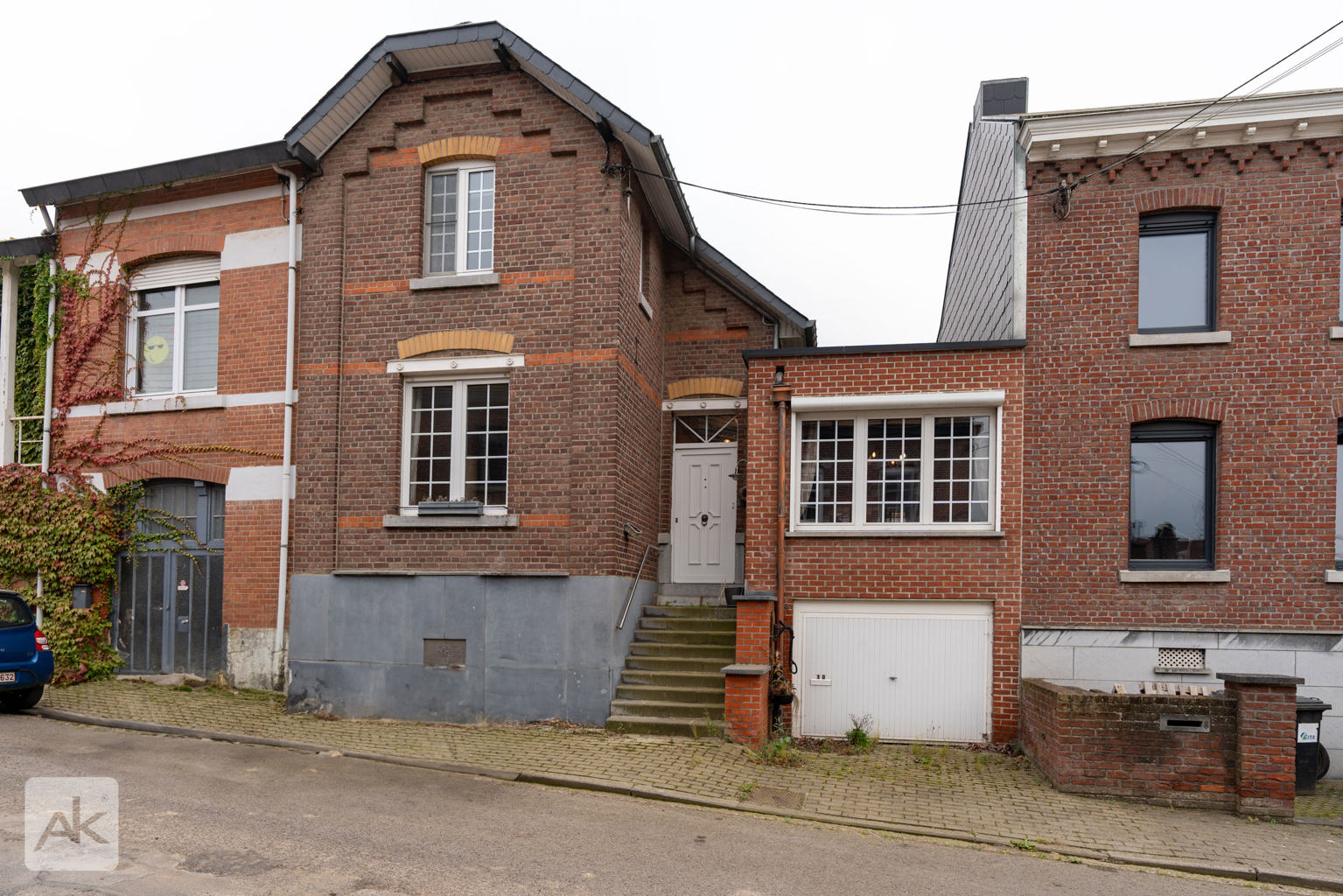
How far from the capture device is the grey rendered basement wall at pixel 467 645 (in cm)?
1140

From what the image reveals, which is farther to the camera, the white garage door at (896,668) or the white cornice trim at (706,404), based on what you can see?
the white cornice trim at (706,404)

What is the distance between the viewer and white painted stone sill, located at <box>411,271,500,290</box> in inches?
477

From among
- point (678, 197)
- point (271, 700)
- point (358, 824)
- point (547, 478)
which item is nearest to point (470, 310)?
point (547, 478)

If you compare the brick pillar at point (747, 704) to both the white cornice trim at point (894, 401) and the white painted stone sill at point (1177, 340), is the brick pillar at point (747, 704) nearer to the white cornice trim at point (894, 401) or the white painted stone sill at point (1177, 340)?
the white cornice trim at point (894, 401)

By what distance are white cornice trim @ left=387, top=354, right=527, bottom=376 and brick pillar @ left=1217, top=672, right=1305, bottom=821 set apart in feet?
28.1

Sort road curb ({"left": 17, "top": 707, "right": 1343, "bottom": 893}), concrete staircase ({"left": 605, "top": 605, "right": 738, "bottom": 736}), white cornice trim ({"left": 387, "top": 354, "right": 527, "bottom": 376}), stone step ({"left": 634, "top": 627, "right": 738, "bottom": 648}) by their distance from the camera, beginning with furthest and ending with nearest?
stone step ({"left": 634, "top": 627, "right": 738, "bottom": 648}) → white cornice trim ({"left": 387, "top": 354, "right": 527, "bottom": 376}) → concrete staircase ({"left": 605, "top": 605, "right": 738, "bottom": 736}) → road curb ({"left": 17, "top": 707, "right": 1343, "bottom": 893})

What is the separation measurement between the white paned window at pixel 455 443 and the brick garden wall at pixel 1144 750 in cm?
695

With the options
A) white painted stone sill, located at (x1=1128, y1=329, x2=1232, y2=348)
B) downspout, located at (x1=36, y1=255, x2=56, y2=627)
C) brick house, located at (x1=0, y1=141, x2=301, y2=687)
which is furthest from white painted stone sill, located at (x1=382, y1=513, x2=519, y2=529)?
white painted stone sill, located at (x1=1128, y1=329, x2=1232, y2=348)

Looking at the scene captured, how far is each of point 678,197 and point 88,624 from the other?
400 inches

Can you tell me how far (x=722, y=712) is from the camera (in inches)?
436

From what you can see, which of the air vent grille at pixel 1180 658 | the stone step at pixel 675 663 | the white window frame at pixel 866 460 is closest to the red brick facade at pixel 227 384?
the stone step at pixel 675 663

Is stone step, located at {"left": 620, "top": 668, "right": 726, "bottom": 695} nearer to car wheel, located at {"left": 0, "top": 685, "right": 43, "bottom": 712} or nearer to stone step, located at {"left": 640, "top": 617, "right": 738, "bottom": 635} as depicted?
stone step, located at {"left": 640, "top": 617, "right": 738, "bottom": 635}

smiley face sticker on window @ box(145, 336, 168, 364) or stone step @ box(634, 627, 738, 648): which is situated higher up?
smiley face sticker on window @ box(145, 336, 168, 364)

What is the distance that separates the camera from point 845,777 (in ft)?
31.5
